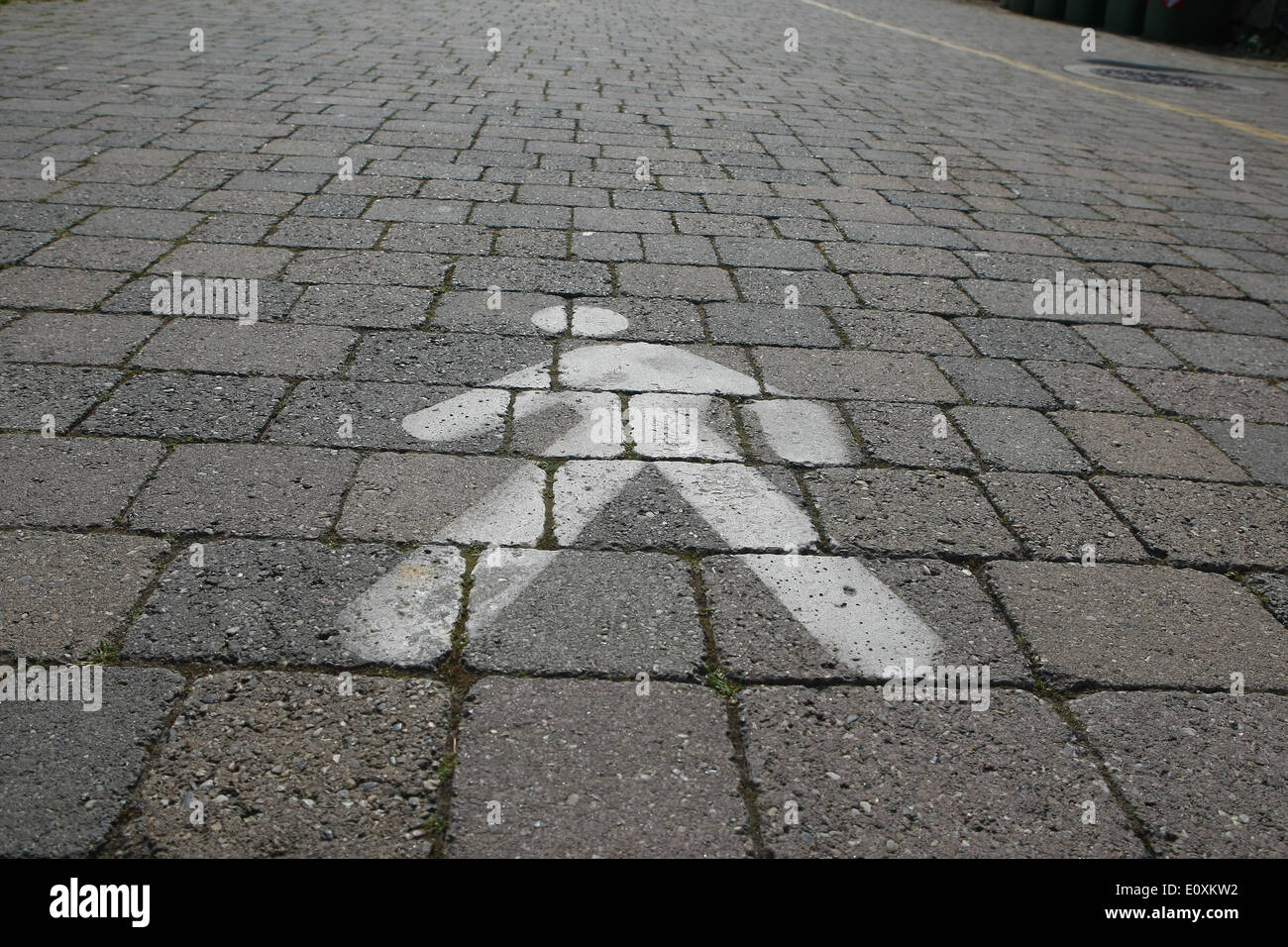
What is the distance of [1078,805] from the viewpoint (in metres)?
1.77

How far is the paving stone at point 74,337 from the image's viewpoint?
317 centimetres

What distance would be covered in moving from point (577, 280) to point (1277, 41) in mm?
13422

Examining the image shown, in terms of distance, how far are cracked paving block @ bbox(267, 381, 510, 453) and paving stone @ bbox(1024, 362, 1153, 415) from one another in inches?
76.0

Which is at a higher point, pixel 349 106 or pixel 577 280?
pixel 349 106

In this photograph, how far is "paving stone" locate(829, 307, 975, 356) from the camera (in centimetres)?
369

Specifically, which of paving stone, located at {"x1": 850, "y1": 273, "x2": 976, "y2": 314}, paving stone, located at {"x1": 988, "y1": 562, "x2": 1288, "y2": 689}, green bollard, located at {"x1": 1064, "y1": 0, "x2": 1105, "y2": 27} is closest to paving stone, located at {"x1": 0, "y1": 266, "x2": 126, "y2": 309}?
paving stone, located at {"x1": 850, "y1": 273, "x2": 976, "y2": 314}

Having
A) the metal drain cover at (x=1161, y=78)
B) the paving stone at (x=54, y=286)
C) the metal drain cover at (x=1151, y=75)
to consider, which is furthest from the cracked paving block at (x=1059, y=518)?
the metal drain cover at (x=1161, y=78)

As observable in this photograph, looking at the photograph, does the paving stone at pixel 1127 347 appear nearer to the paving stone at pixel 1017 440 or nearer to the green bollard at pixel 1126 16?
the paving stone at pixel 1017 440

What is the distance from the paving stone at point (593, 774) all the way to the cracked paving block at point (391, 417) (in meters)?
1.07

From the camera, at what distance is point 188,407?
293 centimetres

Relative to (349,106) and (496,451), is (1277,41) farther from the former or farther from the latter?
(496,451)

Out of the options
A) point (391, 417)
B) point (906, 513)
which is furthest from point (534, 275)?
point (906, 513)
